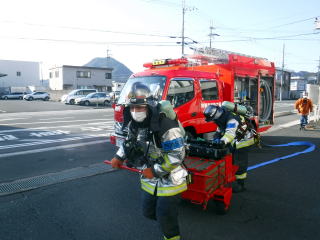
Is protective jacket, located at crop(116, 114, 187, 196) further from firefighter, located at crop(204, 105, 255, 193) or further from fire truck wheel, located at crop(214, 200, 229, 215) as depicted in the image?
firefighter, located at crop(204, 105, 255, 193)

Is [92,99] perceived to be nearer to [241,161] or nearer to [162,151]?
[241,161]

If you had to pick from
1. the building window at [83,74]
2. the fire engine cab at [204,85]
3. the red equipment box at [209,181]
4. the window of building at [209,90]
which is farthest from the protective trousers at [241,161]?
the building window at [83,74]

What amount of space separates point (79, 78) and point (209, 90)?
44359 mm

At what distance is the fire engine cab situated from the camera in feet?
21.1

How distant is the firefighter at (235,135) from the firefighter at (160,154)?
1.52 metres

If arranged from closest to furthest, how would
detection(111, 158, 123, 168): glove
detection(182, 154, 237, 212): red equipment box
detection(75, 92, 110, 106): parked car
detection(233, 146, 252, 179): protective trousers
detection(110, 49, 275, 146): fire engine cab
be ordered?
detection(111, 158, 123, 168): glove, detection(182, 154, 237, 212): red equipment box, detection(233, 146, 252, 179): protective trousers, detection(110, 49, 275, 146): fire engine cab, detection(75, 92, 110, 106): parked car

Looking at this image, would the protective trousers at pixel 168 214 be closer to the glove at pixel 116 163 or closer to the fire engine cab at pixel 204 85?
the glove at pixel 116 163

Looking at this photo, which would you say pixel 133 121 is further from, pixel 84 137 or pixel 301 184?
pixel 84 137

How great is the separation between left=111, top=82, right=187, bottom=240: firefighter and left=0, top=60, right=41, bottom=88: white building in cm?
6013

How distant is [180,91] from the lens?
6484 millimetres

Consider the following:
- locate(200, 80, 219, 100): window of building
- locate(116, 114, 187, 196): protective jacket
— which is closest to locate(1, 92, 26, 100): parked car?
locate(200, 80, 219, 100): window of building

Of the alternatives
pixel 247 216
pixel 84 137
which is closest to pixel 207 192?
pixel 247 216

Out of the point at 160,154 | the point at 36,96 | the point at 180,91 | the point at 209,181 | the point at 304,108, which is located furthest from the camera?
the point at 36,96

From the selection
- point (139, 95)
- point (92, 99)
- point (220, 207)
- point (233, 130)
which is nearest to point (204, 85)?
point (233, 130)
